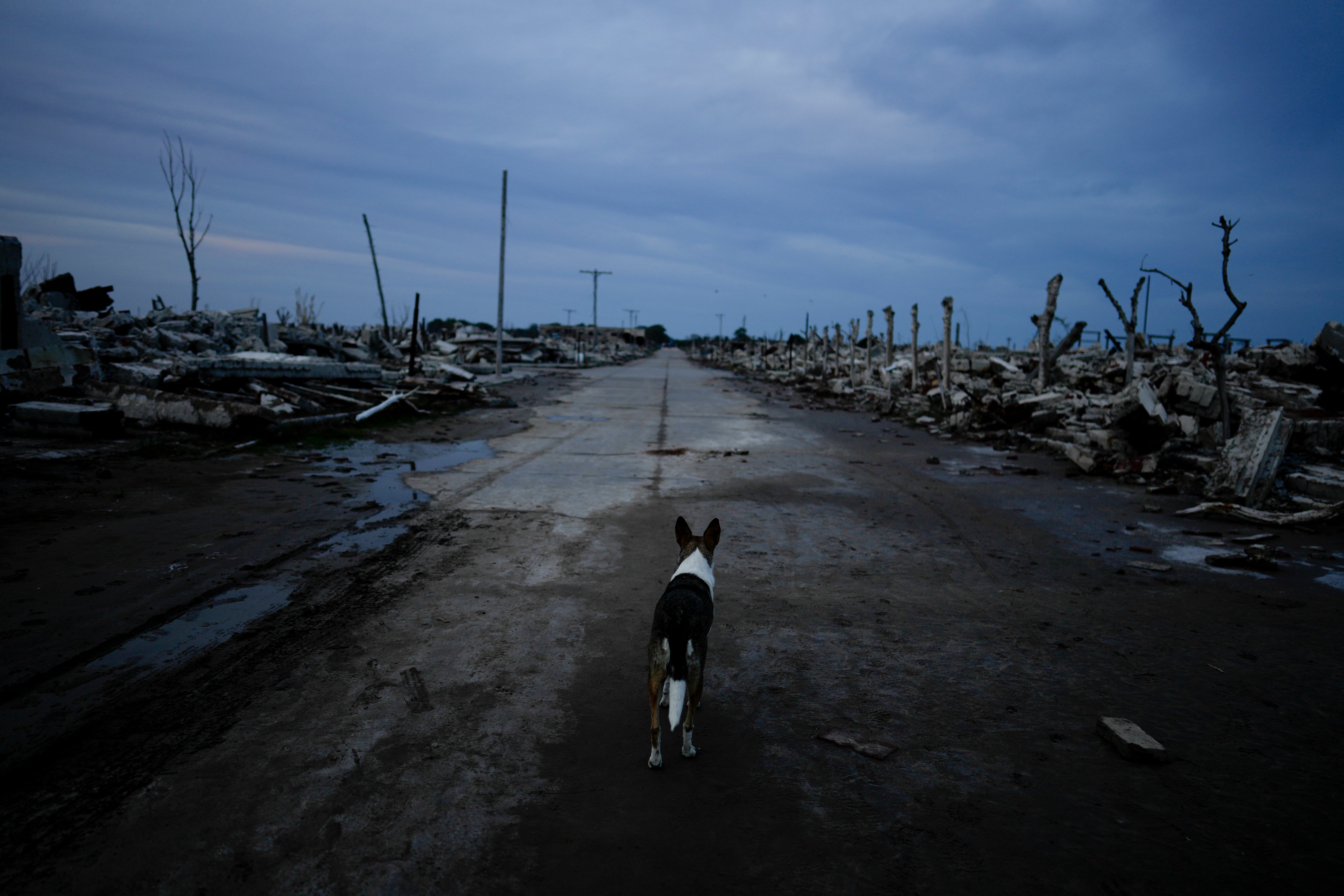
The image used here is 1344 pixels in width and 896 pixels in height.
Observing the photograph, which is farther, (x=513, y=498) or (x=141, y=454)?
(x=141, y=454)

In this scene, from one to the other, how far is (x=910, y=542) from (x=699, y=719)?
158 inches

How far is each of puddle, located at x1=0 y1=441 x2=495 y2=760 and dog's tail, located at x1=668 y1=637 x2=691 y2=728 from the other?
2.61 m

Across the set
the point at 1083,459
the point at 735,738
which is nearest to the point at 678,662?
the point at 735,738

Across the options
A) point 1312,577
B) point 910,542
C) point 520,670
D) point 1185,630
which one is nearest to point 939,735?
point 520,670

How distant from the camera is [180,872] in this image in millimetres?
2262

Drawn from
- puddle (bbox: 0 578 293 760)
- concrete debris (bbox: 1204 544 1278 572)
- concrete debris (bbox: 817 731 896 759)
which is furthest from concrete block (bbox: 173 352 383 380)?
concrete debris (bbox: 1204 544 1278 572)

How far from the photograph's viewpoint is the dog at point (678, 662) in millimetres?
2906

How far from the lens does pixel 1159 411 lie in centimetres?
1182

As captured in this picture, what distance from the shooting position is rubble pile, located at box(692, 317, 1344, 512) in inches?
357

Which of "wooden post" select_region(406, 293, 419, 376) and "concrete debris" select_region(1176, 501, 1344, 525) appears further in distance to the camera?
"wooden post" select_region(406, 293, 419, 376)

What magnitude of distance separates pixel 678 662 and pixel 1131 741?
2.09 m

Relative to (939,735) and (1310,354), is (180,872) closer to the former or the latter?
(939,735)

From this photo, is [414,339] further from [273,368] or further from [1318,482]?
[1318,482]

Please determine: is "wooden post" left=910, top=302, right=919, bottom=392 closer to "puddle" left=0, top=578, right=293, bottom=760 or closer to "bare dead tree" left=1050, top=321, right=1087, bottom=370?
"bare dead tree" left=1050, top=321, right=1087, bottom=370
